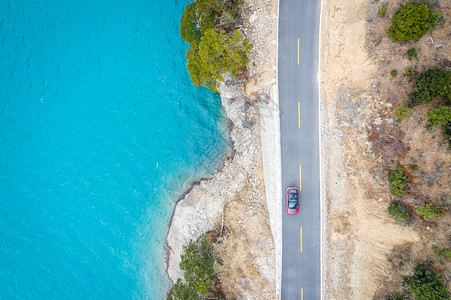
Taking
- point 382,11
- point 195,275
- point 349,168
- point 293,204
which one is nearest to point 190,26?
point 382,11

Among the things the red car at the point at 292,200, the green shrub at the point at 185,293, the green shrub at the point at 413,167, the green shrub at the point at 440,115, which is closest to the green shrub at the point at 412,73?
the green shrub at the point at 440,115

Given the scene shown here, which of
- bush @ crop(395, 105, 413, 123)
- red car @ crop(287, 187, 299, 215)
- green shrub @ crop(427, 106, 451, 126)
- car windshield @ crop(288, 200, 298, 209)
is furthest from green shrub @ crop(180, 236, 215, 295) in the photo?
green shrub @ crop(427, 106, 451, 126)

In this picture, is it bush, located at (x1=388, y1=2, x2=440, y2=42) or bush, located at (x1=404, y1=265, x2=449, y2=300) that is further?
bush, located at (x1=404, y1=265, x2=449, y2=300)

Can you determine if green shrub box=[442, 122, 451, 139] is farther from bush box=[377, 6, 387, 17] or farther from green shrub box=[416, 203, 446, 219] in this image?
Answer: bush box=[377, 6, 387, 17]

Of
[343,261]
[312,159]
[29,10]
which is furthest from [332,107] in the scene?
[29,10]

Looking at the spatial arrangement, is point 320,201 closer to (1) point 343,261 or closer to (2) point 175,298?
(1) point 343,261

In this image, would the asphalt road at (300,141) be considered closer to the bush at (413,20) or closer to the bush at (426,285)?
the bush at (413,20)
